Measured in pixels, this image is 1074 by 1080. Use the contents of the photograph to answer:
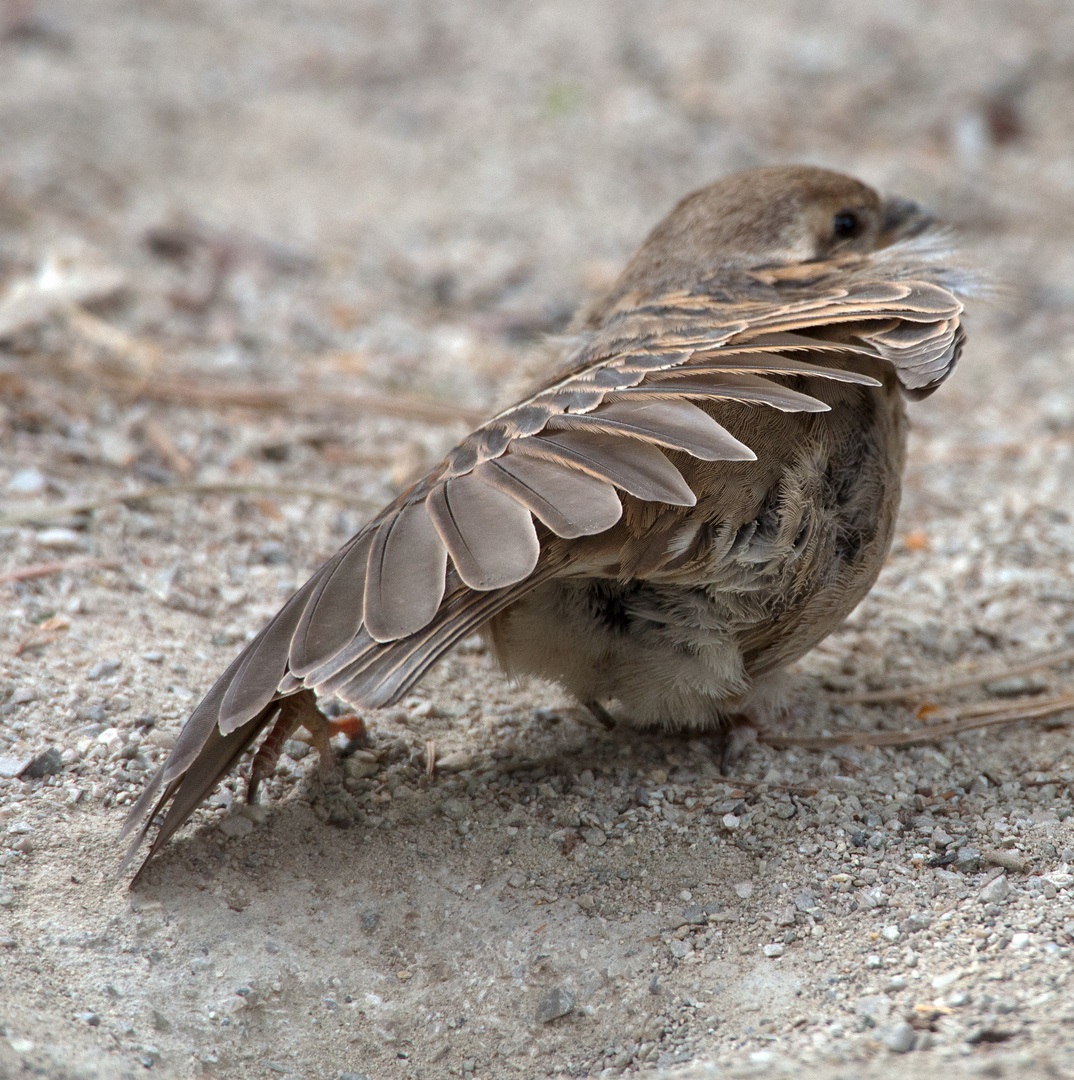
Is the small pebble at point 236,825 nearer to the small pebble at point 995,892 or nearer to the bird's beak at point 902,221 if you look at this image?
the small pebble at point 995,892

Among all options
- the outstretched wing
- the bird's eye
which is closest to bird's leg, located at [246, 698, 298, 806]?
the outstretched wing

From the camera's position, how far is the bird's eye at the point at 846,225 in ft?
12.8

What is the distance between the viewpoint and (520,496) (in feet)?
7.95

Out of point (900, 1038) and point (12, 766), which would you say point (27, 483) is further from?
point (900, 1038)

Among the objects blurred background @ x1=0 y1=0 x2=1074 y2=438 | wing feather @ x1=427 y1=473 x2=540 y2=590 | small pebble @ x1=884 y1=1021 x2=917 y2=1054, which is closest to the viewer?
small pebble @ x1=884 y1=1021 x2=917 y2=1054

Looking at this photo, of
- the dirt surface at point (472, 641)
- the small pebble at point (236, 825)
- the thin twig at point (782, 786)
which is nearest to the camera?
the dirt surface at point (472, 641)

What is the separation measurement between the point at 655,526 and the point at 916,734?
1.10 m

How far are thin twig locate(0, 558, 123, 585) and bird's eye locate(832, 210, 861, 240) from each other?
236 cm

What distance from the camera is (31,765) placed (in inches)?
113

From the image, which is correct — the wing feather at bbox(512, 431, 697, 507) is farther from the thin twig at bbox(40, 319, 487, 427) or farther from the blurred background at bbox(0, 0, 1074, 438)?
the blurred background at bbox(0, 0, 1074, 438)

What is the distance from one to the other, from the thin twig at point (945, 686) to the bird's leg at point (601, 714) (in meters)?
0.64

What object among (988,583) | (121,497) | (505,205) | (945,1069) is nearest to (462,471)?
(945,1069)

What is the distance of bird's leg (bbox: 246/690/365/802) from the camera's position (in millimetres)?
2908

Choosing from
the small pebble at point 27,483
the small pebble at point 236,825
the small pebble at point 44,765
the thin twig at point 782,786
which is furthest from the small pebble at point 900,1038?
the small pebble at point 27,483
